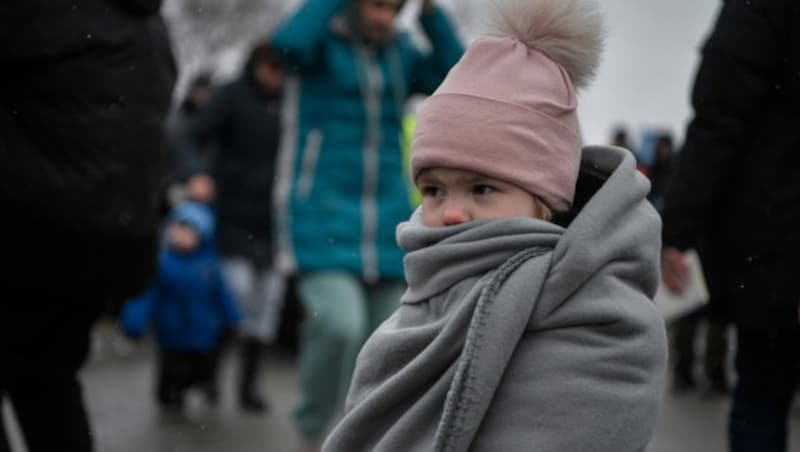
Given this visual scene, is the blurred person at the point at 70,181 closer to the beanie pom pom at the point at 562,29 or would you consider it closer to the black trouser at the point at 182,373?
the beanie pom pom at the point at 562,29

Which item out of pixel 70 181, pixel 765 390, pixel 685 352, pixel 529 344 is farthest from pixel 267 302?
pixel 529 344

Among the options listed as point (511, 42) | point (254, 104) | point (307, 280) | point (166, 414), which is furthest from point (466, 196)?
point (254, 104)

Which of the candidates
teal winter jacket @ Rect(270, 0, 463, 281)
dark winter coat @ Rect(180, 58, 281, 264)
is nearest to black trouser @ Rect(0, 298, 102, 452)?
teal winter jacket @ Rect(270, 0, 463, 281)

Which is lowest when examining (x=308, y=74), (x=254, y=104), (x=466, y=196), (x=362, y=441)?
(x=254, y=104)

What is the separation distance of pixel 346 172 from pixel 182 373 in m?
2.97

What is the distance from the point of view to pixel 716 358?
8953 millimetres

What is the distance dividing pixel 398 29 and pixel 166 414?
3109 mm

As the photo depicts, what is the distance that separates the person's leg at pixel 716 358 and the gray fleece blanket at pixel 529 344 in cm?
543

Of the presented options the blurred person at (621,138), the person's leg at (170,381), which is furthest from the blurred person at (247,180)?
the blurred person at (621,138)

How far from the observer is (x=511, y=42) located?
2.90 m

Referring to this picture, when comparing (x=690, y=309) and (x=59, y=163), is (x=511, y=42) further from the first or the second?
(x=690, y=309)

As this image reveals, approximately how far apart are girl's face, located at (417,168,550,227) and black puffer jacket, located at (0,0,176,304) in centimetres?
142

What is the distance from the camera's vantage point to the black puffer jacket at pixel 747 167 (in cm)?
381

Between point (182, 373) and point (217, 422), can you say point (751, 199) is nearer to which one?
point (217, 422)
